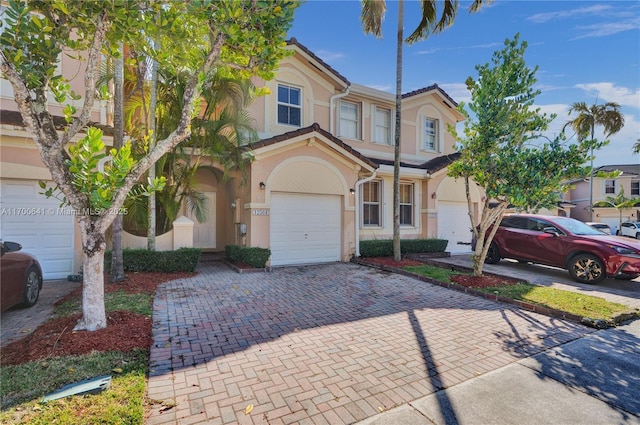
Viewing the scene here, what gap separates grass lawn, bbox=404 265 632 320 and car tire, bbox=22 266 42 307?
934cm

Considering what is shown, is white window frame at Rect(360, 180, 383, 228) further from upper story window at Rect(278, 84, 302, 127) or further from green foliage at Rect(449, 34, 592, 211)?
green foliage at Rect(449, 34, 592, 211)

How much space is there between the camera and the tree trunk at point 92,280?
450 cm

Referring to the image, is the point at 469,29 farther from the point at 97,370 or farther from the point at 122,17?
the point at 97,370

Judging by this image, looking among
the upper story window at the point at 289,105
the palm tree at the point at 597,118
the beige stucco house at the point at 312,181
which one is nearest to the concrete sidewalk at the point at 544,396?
the beige stucco house at the point at 312,181

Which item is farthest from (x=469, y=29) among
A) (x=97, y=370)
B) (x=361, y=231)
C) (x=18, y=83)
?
(x=97, y=370)

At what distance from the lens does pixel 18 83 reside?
13.0 feet

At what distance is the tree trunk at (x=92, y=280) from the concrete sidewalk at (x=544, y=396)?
4171 millimetres

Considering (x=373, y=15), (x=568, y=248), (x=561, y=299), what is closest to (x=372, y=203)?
(x=568, y=248)

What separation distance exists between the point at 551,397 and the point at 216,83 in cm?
1073

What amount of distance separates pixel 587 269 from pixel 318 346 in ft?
29.9

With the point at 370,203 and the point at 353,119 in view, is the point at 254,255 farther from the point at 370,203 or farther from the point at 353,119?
the point at 353,119

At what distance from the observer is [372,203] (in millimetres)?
13820

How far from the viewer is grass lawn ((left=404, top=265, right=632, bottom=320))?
6148mm

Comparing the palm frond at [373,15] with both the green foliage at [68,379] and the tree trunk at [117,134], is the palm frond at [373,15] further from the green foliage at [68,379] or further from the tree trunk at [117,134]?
the green foliage at [68,379]
